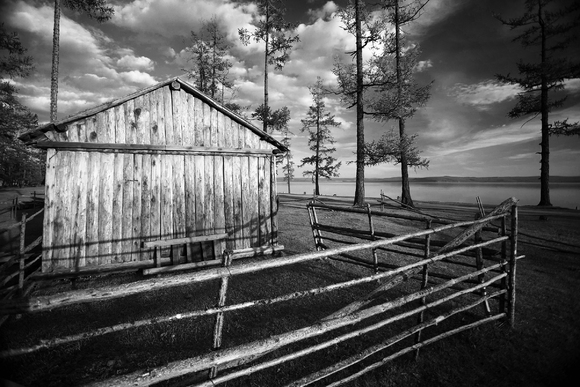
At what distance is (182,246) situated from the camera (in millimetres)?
6914

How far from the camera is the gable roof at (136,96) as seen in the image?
5460mm

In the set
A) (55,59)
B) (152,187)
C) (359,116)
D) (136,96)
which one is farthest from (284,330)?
(55,59)

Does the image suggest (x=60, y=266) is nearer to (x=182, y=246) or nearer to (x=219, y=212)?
(x=182, y=246)

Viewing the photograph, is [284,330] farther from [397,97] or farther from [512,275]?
[397,97]

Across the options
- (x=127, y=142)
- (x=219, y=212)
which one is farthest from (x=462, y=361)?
(x=127, y=142)

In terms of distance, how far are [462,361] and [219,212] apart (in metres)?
6.36

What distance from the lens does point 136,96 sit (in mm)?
6434

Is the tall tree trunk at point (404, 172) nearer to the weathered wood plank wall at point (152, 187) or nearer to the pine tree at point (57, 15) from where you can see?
the weathered wood plank wall at point (152, 187)

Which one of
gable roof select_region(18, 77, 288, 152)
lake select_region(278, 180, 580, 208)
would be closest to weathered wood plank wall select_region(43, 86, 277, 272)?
gable roof select_region(18, 77, 288, 152)

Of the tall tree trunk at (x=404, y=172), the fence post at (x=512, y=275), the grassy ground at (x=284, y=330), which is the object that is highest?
the tall tree trunk at (x=404, y=172)

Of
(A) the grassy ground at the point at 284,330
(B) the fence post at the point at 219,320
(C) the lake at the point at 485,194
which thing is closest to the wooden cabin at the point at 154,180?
(A) the grassy ground at the point at 284,330

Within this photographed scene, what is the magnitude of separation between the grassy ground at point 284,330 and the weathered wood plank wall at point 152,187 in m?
1.21

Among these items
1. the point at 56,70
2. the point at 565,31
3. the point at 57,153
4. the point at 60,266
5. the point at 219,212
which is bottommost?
the point at 60,266

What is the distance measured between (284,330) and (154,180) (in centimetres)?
522
